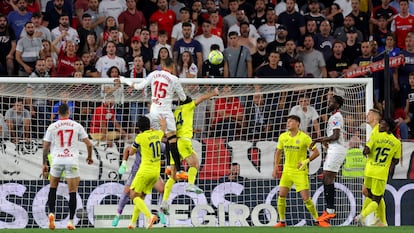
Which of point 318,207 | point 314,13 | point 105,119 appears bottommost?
point 318,207

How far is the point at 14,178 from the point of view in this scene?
76.9 ft

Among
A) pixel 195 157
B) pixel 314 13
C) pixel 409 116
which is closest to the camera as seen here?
pixel 195 157

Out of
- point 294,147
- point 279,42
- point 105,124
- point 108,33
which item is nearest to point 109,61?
point 108,33

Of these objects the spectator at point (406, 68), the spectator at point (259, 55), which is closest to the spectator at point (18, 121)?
the spectator at point (259, 55)

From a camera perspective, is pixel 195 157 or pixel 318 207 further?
A: pixel 318 207

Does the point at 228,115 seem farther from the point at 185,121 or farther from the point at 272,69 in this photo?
the point at 272,69

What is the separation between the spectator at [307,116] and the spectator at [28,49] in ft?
18.7

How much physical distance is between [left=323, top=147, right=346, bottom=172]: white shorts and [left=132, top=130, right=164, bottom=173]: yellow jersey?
11.4 ft

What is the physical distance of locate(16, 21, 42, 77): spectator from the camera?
26.0m

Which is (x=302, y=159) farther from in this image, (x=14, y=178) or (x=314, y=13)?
(x=314, y=13)

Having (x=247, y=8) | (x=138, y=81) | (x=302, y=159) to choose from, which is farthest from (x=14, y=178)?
(x=247, y=8)

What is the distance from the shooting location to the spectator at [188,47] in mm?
26641

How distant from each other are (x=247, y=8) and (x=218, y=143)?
19.3ft

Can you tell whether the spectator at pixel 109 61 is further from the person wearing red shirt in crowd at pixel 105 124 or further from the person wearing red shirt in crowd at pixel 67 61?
A: the person wearing red shirt in crowd at pixel 105 124
